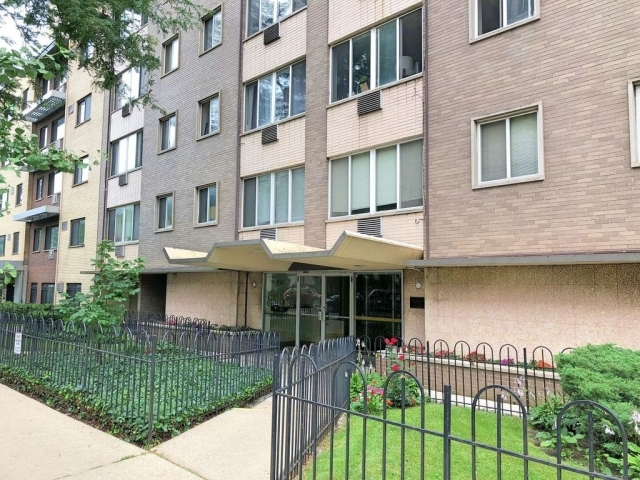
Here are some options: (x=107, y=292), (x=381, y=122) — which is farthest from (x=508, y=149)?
(x=107, y=292)

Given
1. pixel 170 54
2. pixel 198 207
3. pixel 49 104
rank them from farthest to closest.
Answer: pixel 49 104
pixel 170 54
pixel 198 207

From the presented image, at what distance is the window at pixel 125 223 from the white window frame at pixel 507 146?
15067mm

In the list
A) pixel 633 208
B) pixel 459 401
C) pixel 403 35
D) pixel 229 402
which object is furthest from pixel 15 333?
pixel 633 208

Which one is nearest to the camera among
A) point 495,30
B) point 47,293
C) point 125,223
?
point 495,30

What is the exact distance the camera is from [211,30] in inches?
687

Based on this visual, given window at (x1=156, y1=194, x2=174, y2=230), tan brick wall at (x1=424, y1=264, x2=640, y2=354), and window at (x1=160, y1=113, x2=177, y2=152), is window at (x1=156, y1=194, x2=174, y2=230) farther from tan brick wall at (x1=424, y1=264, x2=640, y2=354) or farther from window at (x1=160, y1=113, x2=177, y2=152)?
tan brick wall at (x1=424, y1=264, x2=640, y2=354)

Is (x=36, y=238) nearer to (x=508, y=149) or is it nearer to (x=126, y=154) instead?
(x=126, y=154)

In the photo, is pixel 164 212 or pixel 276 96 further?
pixel 164 212

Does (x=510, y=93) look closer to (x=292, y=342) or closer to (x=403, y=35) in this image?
(x=403, y=35)

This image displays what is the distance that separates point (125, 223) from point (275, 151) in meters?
10.0

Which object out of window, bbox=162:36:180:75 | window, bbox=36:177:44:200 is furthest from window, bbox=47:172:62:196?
window, bbox=162:36:180:75

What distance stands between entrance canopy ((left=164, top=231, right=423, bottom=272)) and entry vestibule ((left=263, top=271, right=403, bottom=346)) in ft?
1.49

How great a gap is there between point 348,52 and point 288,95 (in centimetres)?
248

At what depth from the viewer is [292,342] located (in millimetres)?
14062
